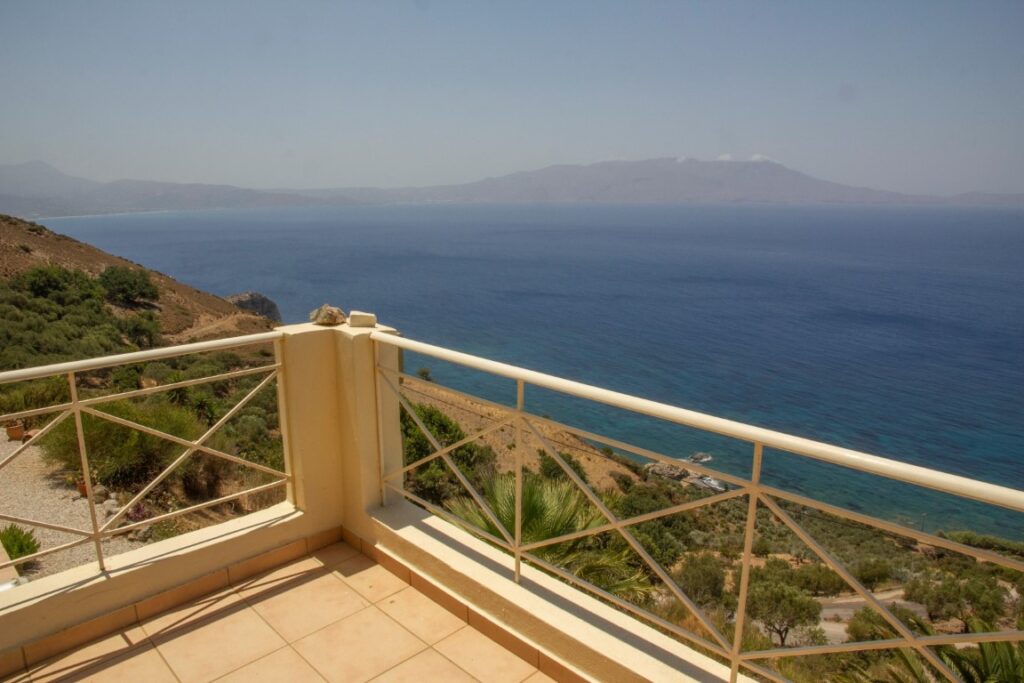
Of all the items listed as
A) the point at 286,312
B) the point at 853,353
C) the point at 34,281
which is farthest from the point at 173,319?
the point at 853,353

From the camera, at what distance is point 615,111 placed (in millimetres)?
108625

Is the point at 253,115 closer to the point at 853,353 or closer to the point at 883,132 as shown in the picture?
the point at 853,353

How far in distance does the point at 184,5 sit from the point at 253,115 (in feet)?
293

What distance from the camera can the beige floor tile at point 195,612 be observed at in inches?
106

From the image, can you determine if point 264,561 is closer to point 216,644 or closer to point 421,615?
point 216,644

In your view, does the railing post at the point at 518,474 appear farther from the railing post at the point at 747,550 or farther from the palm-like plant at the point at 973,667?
the palm-like plant at the point at 973,667

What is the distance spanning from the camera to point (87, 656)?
2.50 meters

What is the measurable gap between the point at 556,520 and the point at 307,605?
54.2 inches

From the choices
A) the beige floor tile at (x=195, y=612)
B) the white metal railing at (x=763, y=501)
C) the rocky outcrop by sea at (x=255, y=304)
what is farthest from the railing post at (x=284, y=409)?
the rocky outcrop by sea at (x=255, y=304)

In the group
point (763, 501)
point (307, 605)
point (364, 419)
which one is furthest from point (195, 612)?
point (763, 501)

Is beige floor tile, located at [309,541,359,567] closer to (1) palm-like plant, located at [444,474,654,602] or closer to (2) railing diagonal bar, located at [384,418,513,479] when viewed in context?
(2) railing diagonal bar, located at [384,418,513,479]

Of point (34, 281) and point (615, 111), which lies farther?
point (615, 111)

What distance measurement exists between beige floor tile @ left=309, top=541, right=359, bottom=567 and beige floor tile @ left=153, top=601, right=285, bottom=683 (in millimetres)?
505

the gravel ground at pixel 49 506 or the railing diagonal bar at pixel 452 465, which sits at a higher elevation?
the railing diagonal bar at pixel 452 465
